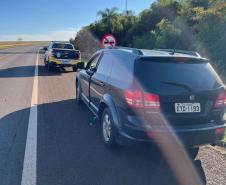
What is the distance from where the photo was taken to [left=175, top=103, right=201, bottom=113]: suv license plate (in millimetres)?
4336

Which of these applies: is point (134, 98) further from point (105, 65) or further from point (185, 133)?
point (105, 65)

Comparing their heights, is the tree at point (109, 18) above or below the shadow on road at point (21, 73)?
above

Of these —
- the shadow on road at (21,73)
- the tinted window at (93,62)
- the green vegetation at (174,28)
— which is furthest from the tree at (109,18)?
the tinted window at (93,62)

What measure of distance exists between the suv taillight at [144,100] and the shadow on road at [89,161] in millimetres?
692

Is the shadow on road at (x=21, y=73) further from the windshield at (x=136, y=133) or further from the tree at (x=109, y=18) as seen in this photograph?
the tree at (x=109, y=18)

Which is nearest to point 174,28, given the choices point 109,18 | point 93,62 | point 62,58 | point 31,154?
point 62,58

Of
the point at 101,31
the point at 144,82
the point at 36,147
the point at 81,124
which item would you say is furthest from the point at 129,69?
the point at 101,31

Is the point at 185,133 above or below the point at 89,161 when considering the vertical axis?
above

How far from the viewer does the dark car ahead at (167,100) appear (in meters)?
4.27

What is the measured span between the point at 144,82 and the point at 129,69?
40 centimetres

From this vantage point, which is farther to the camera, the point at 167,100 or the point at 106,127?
the point at 106,127

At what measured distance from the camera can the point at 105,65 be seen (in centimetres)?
589

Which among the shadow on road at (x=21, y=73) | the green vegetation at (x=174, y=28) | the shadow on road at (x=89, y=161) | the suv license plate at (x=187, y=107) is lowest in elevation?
the shadow on road at (x=89, y=161)

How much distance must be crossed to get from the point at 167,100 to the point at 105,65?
6.54ft
